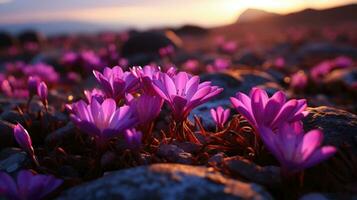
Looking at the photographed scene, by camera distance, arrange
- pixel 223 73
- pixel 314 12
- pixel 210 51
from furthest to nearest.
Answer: pixel 314 12 → pixel 210 51 → pixel 223 73

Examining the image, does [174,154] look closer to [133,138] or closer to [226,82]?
[133,138]

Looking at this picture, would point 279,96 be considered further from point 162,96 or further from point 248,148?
point 162,96

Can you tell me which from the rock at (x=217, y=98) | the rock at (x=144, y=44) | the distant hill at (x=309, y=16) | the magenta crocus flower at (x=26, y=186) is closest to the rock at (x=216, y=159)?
the magenta crocus flower at (x=26, y=186)

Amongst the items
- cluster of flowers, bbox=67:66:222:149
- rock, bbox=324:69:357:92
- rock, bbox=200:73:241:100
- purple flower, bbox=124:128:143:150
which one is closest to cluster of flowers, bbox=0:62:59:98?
cluster of flowers, bbox=67:66:222:149

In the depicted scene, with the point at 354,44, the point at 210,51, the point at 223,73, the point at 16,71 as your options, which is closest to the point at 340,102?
the point at 223,73

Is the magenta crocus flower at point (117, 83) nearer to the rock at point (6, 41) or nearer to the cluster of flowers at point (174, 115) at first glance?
the cluster of flowers at point (174, 115)

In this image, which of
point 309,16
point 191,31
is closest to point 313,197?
point 191,31

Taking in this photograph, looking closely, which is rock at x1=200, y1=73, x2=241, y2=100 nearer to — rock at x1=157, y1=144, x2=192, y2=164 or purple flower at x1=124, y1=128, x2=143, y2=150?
rock at x1=157, y1=144, x2=192, y2=164
